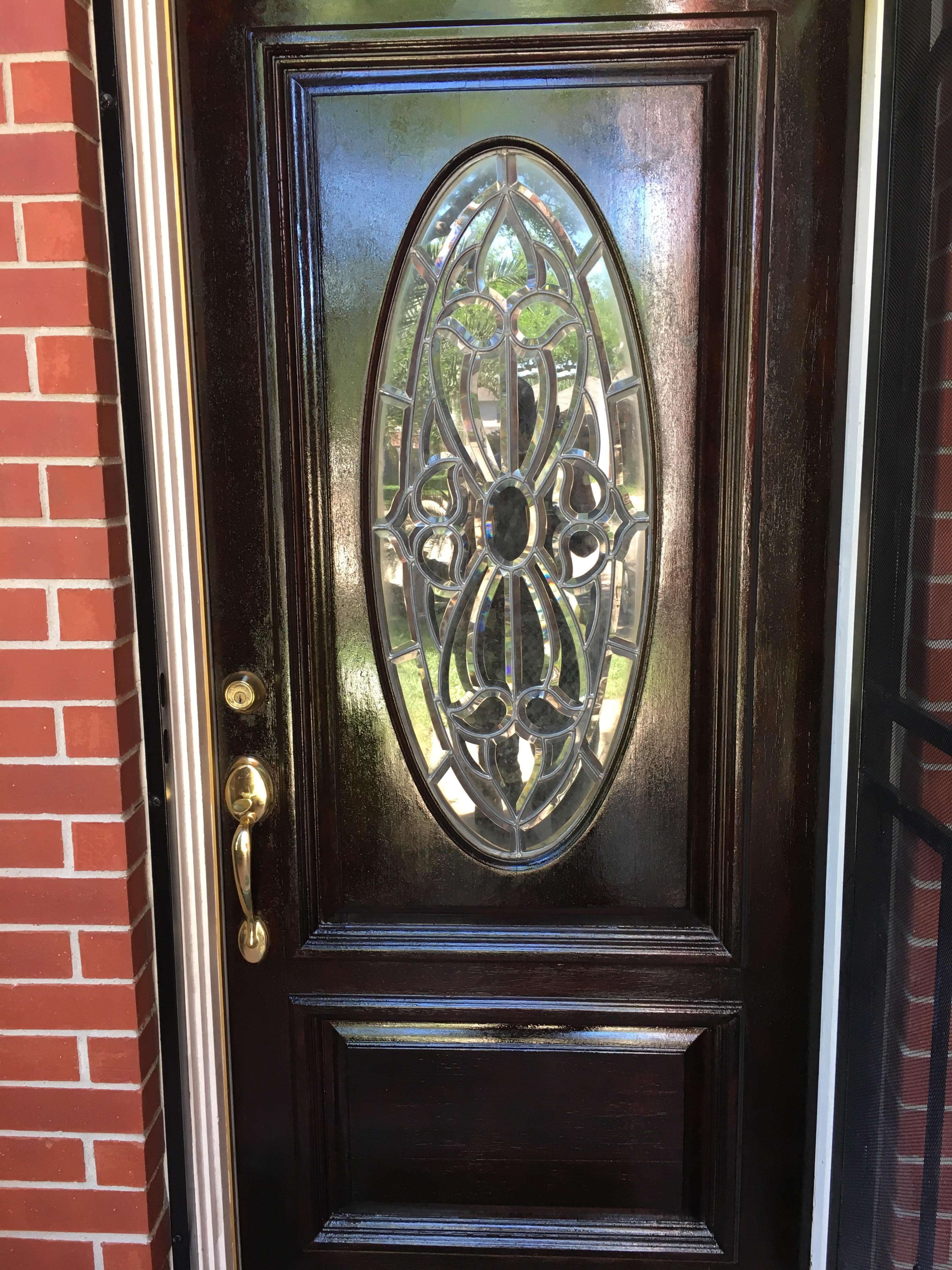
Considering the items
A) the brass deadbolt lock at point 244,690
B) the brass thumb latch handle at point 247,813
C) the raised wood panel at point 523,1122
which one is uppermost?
the brass deadbolt lock at point 244,690

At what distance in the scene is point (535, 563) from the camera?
1407 millimetres

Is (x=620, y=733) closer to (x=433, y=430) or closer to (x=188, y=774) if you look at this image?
(x=433, y=430)

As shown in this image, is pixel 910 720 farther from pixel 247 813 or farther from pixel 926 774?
pixel 247 813

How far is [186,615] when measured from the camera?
→ 1.41 metres

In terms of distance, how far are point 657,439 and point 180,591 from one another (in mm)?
751

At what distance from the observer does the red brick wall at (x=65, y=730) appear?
4.02 feet

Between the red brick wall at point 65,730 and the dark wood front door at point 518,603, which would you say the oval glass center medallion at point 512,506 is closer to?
the dark wood front door at point 518,603

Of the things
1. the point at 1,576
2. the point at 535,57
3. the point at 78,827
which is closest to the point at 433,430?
the point at 535,57

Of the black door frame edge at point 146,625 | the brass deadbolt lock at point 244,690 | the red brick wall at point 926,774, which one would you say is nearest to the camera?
the red brick wall at point 926,774

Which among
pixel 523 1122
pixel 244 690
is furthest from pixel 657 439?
pixel 523 1122

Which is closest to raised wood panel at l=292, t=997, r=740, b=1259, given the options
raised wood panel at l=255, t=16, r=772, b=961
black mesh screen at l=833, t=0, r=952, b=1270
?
raised wood panel at l=255, t=16, r=772, b=961

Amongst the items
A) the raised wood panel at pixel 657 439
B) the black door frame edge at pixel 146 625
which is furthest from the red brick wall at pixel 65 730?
the raised wood panel at pixel 657 439

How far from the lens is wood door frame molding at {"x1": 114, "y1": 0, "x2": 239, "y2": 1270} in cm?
130

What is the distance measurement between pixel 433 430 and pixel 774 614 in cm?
58
